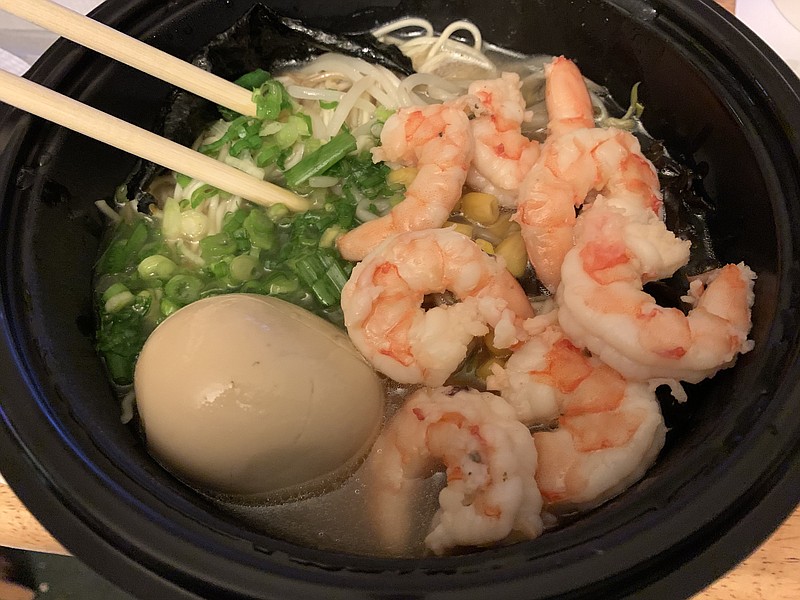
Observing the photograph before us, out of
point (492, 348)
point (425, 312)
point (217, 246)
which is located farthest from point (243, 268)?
point (492, 348)

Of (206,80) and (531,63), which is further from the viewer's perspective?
(531,63)

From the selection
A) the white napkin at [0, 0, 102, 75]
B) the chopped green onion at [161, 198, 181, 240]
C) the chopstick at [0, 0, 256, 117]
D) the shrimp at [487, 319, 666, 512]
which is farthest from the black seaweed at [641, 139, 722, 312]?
the white napkin at [0, 0, 102, 75]

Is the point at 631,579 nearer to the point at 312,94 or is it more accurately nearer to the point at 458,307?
the point at 458,307

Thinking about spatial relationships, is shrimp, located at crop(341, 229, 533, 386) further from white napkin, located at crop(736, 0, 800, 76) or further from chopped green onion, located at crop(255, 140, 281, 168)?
white napkin, located at crop(736, 0, 800, 76)

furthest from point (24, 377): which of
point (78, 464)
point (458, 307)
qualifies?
point (458, 307)

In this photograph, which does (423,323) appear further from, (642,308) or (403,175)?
(403,175)
